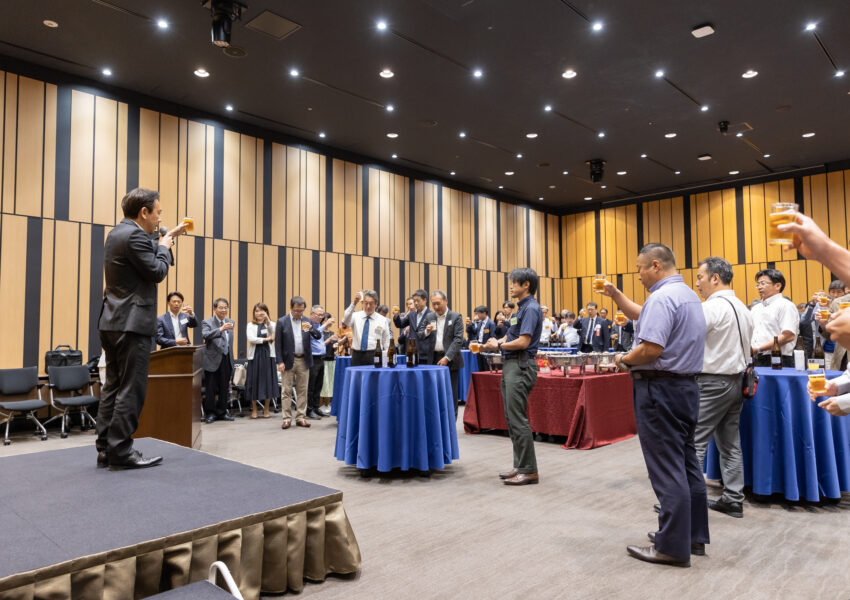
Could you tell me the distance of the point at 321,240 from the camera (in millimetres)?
9969

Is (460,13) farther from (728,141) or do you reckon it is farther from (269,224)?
(728,141)

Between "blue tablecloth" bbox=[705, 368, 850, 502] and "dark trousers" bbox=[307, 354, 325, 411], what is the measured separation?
5180mm

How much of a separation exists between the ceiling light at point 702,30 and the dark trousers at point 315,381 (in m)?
6.10

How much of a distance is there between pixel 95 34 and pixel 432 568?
692 centimetres

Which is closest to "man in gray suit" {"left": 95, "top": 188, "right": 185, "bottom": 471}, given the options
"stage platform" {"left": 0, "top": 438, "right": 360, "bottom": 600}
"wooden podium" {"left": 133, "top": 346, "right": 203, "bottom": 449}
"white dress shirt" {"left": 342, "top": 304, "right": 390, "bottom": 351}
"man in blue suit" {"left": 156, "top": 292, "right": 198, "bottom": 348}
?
"stage platform" {"left": 0, "top": 438, "right": 360, "bottom": 600}

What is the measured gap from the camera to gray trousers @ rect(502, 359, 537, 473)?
3.92 meters

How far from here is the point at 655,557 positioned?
8.39 feet

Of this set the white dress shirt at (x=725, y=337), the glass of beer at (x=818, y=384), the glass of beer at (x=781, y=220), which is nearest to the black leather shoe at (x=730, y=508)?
the white dress shirt at (x=725, y=337)

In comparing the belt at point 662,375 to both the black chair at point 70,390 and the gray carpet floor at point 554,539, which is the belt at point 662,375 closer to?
the gray carpet floor at point 554,539

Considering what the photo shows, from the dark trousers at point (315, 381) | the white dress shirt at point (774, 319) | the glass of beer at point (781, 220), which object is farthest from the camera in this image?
the dark trousers at point (315, 381)

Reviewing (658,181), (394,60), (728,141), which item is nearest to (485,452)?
(394,60)

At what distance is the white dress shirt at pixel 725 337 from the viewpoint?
10.6 ft

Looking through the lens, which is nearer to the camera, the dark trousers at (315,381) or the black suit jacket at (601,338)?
the dark trousers at (315,381)

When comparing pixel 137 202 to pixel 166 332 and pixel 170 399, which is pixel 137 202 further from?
pixel 166 332
